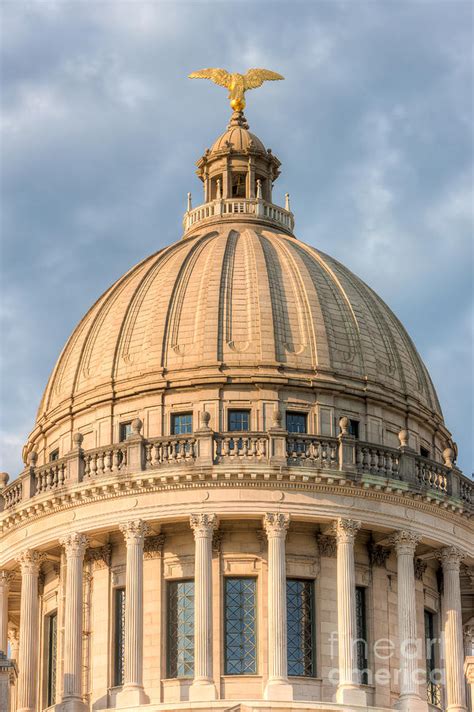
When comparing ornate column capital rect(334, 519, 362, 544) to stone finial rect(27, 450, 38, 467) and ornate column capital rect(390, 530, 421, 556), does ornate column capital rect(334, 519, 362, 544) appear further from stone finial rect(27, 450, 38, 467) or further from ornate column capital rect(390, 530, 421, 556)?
stone finial rect(27, 450, 38, 467)

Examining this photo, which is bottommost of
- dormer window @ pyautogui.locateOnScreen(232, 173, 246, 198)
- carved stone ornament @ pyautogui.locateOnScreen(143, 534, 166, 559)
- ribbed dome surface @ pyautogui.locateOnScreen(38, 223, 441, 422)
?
carved stone ornament @ pyautogui.locateOnScreen(143, 534, 166, 559)

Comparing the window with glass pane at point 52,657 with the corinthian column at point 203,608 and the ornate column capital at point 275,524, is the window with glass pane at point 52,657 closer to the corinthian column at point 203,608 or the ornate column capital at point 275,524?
the corinthian column at point 203,608

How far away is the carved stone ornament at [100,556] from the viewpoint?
66.7 metres

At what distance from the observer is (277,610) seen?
6284cm

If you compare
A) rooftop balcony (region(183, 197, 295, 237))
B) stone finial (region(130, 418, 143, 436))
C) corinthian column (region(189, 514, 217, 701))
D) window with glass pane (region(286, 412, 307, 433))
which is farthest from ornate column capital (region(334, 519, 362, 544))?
rooftop balcony (region(183, 197, 295, 237))

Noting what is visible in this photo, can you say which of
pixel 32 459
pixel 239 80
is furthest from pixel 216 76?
pixel 32 459

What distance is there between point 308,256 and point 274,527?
12.8 m

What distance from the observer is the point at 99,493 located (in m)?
65.2

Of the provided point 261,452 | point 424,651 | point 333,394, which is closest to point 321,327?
point 333,394

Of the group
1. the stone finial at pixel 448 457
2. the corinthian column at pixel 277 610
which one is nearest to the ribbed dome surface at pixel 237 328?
the stone finial at pixel 448 457

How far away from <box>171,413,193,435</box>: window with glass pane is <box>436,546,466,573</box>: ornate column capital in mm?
8755

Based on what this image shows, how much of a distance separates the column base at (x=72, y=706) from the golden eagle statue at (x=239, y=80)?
2450 centimetres

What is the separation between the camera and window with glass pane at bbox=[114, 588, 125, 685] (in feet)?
213

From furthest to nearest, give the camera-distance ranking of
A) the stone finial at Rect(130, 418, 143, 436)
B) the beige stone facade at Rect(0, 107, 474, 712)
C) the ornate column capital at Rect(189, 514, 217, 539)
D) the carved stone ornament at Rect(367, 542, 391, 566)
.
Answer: the carved stone ornament at Rect(367, 542, 391, 566), the stone finial at Rect(130, 418, 143, 436), the beige stone facade at Rect(0, 107, 474, 712), the ornate column capital at Rect(189, 514, 217, 539)
